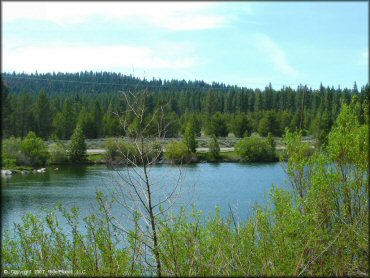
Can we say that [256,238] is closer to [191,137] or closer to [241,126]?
[191,137]

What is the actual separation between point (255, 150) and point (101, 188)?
31.1m

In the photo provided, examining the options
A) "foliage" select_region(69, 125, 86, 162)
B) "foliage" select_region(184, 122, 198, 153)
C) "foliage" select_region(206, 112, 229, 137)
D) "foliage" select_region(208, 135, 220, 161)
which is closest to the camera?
"foliage" select_region(69, 125, 86, 162)

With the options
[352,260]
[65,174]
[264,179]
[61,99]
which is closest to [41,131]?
[61,99]

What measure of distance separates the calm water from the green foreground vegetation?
940cm

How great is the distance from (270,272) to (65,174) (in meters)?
40.1

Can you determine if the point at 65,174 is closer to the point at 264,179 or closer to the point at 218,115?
the point at 264,179

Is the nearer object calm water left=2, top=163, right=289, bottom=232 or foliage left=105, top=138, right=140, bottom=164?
foliage left=105, top=138, right=140, bottom=164

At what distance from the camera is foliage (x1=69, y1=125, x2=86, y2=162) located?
49.9 meters

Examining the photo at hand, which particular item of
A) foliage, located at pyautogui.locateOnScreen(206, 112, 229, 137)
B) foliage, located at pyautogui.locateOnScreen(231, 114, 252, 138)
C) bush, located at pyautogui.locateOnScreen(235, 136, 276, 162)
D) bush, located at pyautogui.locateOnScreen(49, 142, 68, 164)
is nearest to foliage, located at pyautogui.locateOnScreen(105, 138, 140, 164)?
bush, located at pyautogui.locateOnScreen(49, 142, 68, 164)

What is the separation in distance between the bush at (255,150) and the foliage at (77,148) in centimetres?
1922

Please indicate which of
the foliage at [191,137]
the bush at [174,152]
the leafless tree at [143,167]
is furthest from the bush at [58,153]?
the leafless tree at [143,167]

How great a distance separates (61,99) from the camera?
56.1 m

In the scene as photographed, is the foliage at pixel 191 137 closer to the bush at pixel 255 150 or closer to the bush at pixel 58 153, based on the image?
the bush at pixel 255 150

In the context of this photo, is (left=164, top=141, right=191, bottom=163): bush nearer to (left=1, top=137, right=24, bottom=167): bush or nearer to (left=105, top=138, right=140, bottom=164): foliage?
(left=105, top=138, right=140, bottom=164): foliage
